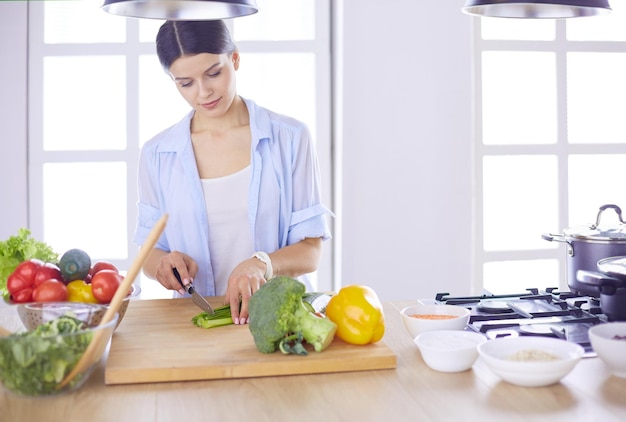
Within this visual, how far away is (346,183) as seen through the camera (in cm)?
409

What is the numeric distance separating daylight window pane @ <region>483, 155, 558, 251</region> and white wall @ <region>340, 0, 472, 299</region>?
28cm

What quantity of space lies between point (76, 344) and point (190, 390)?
24 cm

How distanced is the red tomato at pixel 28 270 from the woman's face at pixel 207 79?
804 millimetres

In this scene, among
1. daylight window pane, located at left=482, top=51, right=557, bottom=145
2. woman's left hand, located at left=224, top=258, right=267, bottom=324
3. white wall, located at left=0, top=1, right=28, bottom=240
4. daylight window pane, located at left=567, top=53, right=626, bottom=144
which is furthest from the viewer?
daylight window pane, located at left=567, top=53, right=626, bottom=144

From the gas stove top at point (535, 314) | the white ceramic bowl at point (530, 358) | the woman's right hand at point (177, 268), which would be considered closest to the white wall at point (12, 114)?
the woman's right hand at point (177, 268)

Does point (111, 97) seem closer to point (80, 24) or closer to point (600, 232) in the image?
point (80, 24)

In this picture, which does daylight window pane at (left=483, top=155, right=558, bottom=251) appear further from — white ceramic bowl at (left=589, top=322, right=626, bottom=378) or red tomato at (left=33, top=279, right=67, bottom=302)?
red tomato at (left=33, top=279, right=67, bottom=302)

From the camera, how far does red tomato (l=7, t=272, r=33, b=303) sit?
6.38 feet

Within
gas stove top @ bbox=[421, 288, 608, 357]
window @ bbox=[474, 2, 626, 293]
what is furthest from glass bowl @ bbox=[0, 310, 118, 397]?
window @ bbox=[474, 2, 626, 293]

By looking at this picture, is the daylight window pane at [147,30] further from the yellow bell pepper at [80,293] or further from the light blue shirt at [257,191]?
the yellow bell pepper at [80,293]

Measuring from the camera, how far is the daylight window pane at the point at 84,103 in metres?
4.11

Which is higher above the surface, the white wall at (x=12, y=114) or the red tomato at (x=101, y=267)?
the white wall at (x=12, y=114)

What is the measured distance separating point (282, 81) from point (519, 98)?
4.18 feet

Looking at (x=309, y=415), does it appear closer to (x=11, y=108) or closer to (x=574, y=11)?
(x=574, y=11)
